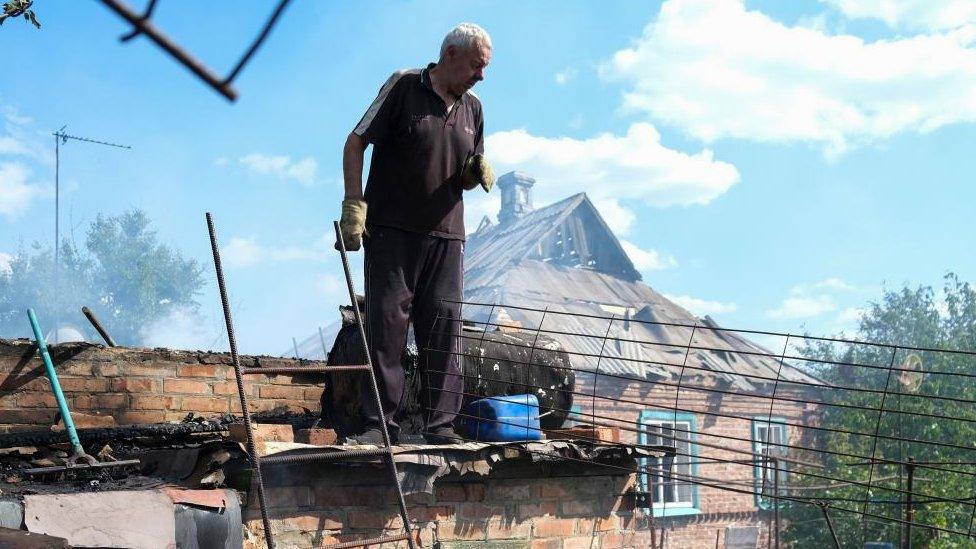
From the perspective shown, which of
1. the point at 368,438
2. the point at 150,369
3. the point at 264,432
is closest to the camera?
the point at 264,432

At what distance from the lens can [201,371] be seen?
6.16 metres

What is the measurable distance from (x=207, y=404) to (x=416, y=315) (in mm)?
1720

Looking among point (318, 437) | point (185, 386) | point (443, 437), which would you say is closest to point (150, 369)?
point (185, 386)

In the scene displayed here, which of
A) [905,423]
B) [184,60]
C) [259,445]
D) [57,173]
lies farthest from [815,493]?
[57,173]

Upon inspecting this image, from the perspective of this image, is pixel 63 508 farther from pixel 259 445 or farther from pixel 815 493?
pixel 815 493

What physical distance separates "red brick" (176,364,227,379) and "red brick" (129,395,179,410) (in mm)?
178

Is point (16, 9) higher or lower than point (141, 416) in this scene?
higher

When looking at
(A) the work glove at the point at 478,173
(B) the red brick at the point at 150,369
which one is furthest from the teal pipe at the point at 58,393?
(A) the work glove at the point at 478,173

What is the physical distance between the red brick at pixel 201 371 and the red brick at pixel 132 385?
21 cm

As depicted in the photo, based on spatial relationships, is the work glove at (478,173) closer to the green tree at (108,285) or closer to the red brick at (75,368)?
the red brick at (75,368)

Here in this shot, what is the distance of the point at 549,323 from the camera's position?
2003cm

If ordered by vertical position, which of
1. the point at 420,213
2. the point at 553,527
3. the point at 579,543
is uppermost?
the point at 420,213

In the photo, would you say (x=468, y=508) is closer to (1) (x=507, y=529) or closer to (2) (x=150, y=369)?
(1) (x=507, y=529)

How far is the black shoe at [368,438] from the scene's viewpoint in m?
4.75
